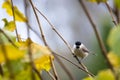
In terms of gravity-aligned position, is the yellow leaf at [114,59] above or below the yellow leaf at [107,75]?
above

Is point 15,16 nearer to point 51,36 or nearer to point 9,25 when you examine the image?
point 9,25

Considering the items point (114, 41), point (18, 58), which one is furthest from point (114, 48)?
point (18, 58)

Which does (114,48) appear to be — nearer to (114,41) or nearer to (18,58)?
(114,41)

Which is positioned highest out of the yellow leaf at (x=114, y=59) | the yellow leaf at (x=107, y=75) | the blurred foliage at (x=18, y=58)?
the blurred foliage at (x=18, y=58)

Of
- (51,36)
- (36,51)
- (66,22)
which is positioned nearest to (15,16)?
(36,51)

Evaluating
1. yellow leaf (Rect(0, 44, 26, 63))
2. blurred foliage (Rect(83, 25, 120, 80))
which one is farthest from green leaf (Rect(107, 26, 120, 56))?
yellow leaf (Rect(0, 44, 26, 63))

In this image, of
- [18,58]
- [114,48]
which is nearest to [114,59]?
[114,48]

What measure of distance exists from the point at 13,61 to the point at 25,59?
2cm

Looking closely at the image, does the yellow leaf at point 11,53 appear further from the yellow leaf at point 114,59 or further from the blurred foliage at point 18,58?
the yellow leaf at point 114,59

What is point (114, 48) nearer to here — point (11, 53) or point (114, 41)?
point (114, 41)

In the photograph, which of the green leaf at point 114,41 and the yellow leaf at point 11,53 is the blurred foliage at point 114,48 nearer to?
the green leaf at point 114,41

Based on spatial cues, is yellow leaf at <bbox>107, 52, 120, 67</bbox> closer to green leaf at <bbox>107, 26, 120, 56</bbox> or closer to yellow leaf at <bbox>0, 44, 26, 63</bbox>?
green leaf at <bbox>107, 26, 120, 56</bbox>

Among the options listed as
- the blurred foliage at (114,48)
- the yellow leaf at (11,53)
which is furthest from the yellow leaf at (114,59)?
the yellow leaf at (11,53)

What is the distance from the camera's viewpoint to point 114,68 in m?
0.55
